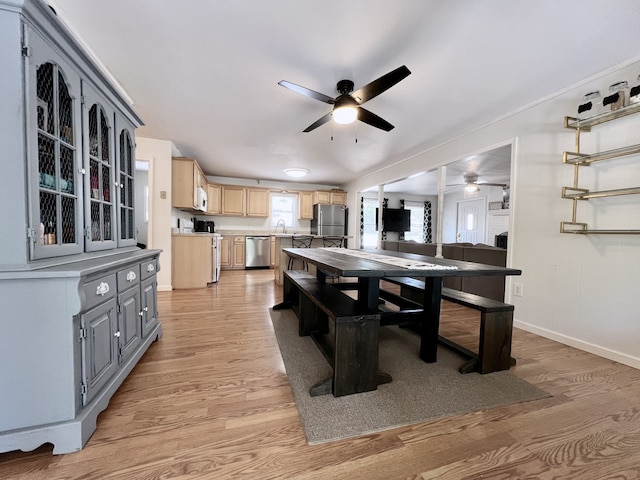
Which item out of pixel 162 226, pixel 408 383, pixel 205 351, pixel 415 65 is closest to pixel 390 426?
pixel 408 383

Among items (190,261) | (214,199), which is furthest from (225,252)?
(190,261)

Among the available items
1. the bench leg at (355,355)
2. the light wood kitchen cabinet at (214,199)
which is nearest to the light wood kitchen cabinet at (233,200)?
the light wood kitchen cabinet at (214,199)

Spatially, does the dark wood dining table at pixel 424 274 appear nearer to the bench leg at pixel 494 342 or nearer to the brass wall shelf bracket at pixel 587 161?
the bench leg at pixel 494 342

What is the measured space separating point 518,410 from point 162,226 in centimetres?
438

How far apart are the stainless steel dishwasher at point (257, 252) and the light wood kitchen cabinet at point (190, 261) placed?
76.8 inches

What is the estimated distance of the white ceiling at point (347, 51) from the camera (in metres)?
1.51

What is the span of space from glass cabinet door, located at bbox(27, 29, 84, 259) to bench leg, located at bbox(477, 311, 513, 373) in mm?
2464

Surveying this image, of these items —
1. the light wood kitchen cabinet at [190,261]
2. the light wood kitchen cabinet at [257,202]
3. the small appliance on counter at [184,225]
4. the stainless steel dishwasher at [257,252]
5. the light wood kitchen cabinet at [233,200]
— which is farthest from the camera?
the light wood kitchen cabinet at [257,202]

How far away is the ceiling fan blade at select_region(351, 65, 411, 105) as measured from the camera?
1679 millimetres

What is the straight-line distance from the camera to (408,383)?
1.61m

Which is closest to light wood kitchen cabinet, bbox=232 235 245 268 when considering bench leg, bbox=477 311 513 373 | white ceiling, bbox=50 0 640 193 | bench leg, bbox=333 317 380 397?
white ceiling, bbox=50 0 640 193

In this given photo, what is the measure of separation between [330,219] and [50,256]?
577cm

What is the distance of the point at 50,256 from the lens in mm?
1156

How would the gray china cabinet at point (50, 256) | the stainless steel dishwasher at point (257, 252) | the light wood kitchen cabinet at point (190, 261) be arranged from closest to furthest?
the gray china cabinet at point (50, 256) < the light wood kitchen cabinet at point (190, 261) < the stainless steel dishwasher at point (257, 252)
